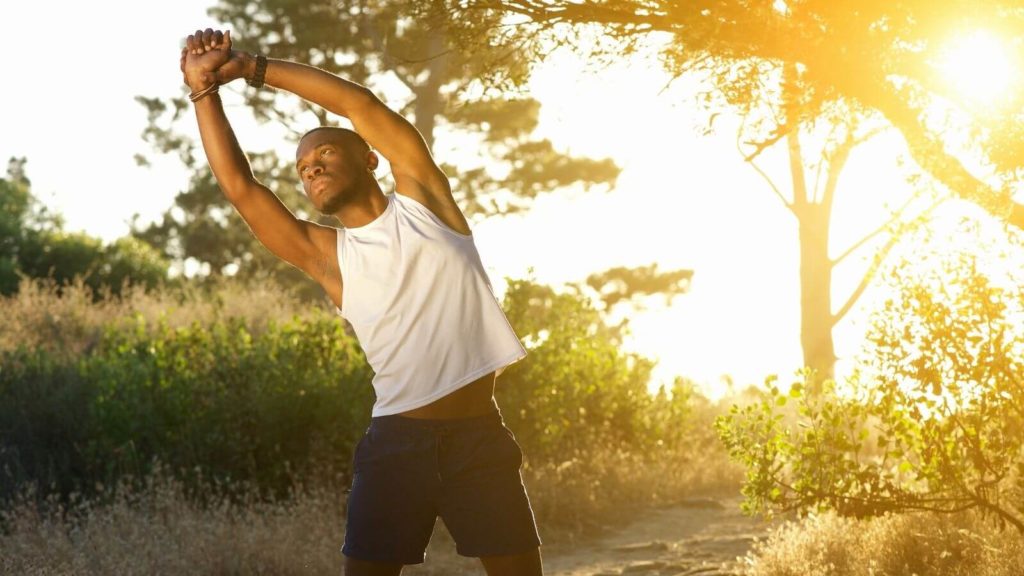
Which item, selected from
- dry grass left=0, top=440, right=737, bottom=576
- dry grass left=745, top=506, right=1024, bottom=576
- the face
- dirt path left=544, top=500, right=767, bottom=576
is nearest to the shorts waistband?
the face

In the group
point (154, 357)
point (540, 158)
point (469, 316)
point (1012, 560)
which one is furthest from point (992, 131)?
point (540, 158)

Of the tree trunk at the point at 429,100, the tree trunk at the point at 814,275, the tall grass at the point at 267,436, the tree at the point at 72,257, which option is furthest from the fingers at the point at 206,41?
the tree at the point at 72,257

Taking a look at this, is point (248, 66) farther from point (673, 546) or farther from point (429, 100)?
point (429, 100)

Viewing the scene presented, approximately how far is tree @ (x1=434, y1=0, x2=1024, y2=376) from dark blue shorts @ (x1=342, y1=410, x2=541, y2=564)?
13.7 feet

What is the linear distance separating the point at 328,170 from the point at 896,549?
498cm

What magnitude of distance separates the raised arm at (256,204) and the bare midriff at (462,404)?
49cm

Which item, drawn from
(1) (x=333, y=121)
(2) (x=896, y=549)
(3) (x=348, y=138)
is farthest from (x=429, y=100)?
(3) (x=348, y=138)

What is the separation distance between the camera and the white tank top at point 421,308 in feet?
13.5

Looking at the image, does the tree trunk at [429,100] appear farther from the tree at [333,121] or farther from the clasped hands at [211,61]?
the clasped hands at [211,61]

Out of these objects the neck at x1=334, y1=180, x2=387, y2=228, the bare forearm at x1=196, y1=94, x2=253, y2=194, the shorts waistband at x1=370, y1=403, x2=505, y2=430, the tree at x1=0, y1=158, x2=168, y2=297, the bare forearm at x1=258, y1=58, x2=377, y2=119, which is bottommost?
the shorts waistband at x1=370, y1=403, x2=505, y2=430

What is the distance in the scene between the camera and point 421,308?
411 centimetres

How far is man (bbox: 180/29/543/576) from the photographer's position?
4.12 metres

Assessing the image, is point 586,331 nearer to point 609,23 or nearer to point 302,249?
point 609,23

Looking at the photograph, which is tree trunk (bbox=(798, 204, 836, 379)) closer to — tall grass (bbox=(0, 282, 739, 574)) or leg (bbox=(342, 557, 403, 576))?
tall grass (bbox=(0, 282, 739, 574))
